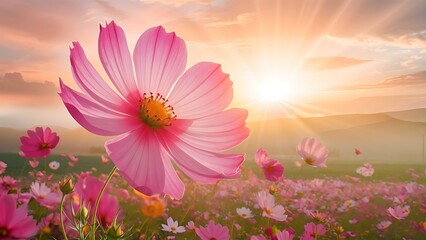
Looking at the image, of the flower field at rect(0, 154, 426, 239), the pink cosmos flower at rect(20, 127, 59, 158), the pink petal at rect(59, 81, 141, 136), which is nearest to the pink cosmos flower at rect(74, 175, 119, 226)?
the pink petal at rect(59, 81, 141, 136)

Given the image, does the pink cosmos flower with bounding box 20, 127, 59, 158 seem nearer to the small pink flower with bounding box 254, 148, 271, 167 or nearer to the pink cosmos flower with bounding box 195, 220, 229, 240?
the pink cosmos flower with bounding box 195, 220, 229, 240

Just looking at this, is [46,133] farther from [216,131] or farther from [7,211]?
[216,131]

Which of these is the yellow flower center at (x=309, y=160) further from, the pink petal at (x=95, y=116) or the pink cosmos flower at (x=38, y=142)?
the pink petal at (x=95, y=116)

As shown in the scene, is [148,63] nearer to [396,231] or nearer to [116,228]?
[116,228]

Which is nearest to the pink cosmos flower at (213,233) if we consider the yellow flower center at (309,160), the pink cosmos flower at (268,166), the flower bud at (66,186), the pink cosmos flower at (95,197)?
the pink cosmos flower at (268,166)

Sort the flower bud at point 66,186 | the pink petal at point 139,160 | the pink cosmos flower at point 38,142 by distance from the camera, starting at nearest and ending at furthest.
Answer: the pink petal at point 139,160 < the flower bud at point 66,186 < the pink cosmos flower at point 38,142

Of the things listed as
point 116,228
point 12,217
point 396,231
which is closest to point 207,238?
point 12,217

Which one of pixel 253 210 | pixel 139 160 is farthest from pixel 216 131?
pixel 253 210
